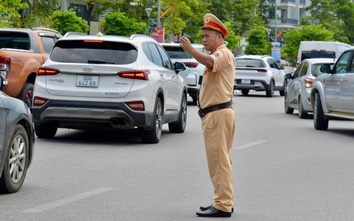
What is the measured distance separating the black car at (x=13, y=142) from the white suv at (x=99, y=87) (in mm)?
4942

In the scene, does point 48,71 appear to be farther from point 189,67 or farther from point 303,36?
point 303,36

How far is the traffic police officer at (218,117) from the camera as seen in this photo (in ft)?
29.2

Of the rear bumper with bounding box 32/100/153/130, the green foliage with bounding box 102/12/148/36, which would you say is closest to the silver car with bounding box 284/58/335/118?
the rear bumper with bounding box 32/100/153/130

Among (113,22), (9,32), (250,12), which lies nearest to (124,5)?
(113,22)

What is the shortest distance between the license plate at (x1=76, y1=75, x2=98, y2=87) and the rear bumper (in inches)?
10.3

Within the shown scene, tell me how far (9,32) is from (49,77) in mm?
Result: 6193

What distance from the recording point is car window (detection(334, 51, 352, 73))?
19.7 m

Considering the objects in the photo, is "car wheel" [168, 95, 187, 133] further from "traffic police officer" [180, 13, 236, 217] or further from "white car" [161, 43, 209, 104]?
"white car" [161, 43, 209, 104]

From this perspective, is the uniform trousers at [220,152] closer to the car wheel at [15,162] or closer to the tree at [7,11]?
the car wheel at [15,162]

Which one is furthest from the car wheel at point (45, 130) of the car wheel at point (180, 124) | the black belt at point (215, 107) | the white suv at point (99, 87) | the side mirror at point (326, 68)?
the black belt at point (215, 107)

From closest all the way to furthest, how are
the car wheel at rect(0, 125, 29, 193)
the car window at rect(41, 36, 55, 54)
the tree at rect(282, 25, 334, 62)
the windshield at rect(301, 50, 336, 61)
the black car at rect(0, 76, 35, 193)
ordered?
the black car at rect(0, 76, 35, 193)
the car wheel at rect(0, 125, 29, 193)
the car window at rect(41, 36, 55, 54)
the windshield at rect(301, 50, 336, 61)
the tree at rect(282, 25, 334, 62)

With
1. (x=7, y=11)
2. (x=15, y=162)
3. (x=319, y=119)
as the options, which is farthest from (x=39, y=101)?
(x=7, y=11)

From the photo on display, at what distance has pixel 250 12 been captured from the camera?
102188 millimetres

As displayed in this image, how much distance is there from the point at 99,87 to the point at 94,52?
64cm
